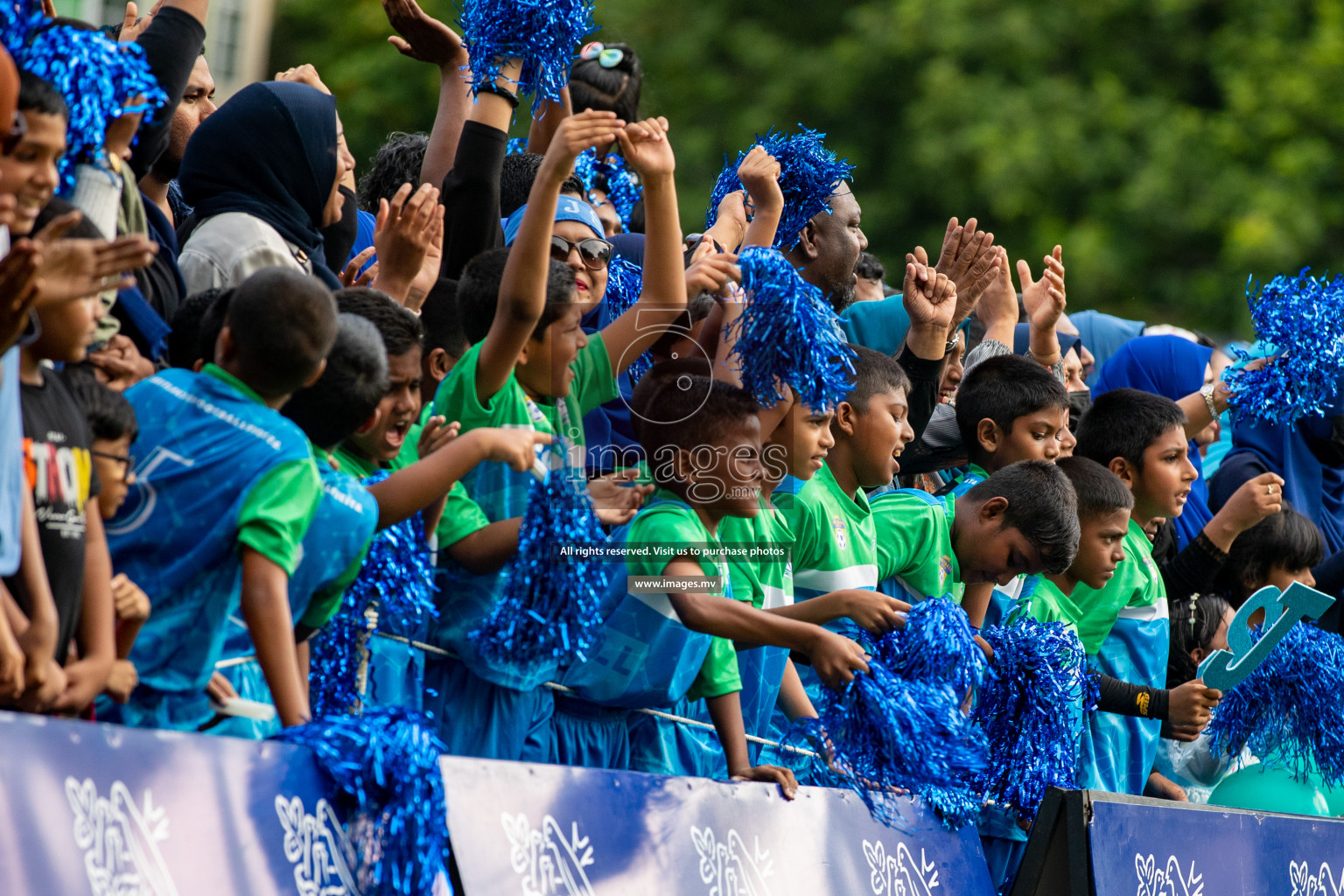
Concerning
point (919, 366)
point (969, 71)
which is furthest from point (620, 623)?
point (969, 71)

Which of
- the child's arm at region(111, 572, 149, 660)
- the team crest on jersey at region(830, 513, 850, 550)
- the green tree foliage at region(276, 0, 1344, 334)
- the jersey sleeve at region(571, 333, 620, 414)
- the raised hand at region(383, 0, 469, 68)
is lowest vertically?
the child's arm at region(111, 572, 149, 660)

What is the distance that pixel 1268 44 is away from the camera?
17.0 m

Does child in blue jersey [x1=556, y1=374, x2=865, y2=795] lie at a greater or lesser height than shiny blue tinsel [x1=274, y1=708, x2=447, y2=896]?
greater

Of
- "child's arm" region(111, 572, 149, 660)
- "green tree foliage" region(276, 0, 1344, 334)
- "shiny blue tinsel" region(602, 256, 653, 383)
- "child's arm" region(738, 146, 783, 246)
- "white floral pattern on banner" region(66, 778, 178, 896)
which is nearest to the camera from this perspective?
"white floral pattern on banner" region(66, 778, 178, 896)

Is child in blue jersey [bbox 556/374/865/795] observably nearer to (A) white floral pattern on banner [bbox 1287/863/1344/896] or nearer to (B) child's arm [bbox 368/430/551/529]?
(B) child's arm [bbox 368/430/551/529]

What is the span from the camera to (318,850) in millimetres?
3014

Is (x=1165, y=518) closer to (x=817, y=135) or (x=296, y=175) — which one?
(x=817, y=135)

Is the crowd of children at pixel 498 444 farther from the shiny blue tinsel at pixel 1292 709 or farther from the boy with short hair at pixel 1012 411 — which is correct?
the shiny blue tinsel at pixel 1292 709

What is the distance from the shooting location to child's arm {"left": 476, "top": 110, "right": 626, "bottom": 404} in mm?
3902

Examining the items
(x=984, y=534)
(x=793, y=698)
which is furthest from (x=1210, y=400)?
(x=793, y=698)

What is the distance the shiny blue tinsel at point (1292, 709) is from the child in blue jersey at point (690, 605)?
2172mm

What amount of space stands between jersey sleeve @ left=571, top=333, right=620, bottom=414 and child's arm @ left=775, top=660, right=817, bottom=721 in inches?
35.2

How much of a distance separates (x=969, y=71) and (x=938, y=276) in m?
13.1

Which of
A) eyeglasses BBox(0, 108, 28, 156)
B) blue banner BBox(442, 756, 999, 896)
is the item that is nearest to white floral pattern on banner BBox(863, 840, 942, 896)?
blue banner BBox(442, 756, 999, 896)
